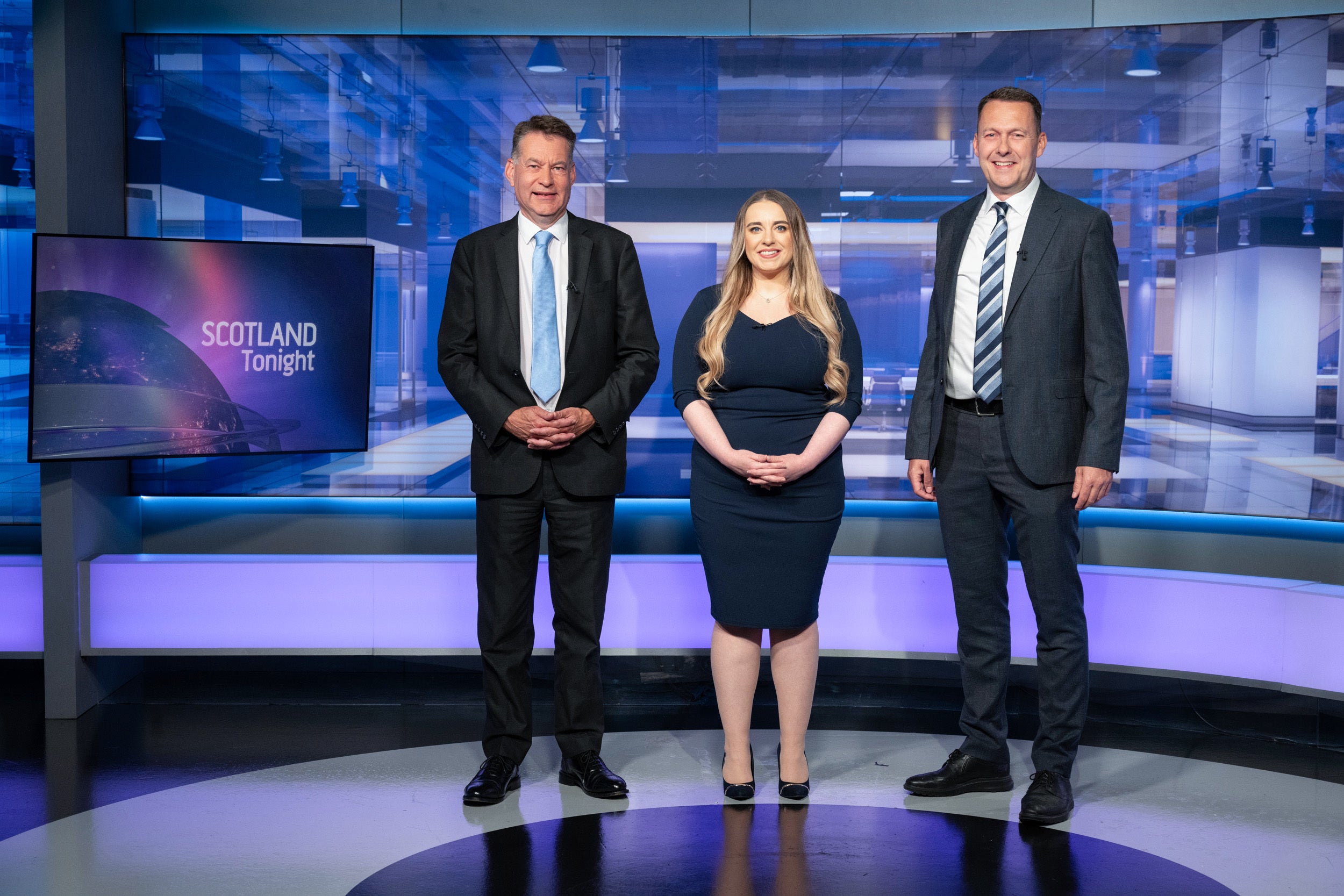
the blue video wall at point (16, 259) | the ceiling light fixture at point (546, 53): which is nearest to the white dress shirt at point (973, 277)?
the ceiling light fixture at point (546, 53)

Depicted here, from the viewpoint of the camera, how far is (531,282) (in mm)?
3426

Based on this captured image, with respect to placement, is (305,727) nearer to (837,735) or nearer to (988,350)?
(837,735)

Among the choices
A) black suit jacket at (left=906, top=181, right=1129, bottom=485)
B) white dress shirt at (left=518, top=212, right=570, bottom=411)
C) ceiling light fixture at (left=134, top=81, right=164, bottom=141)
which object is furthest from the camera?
ceiling light fixture at (left=134, top=81, right=164, bottom=141)

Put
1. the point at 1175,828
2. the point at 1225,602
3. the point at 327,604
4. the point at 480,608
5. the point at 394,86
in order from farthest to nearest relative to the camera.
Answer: the point at 394,86, the point at 327,604, the point at 1225,602, the point at 480,608, the point at 1175,828

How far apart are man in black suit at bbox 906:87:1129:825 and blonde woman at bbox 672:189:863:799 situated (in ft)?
1.07

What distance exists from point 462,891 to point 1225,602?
2.77 meters

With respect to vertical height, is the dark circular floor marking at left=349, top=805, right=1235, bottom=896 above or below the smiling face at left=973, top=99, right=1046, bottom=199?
below

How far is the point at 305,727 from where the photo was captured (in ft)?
14.0

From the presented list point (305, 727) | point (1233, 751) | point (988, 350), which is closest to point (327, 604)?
point (305, 727)

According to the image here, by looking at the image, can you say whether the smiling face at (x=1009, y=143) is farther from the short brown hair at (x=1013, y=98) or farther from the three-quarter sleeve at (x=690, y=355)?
the three-quarter sleeve at (x=690, y=355)

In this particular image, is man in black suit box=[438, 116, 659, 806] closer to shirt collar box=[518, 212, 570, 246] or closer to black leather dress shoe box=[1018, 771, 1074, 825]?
shirt collar box=[518, 212, 570, 246]

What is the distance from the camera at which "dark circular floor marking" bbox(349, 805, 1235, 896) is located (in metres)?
2.79

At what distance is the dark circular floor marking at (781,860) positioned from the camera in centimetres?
279

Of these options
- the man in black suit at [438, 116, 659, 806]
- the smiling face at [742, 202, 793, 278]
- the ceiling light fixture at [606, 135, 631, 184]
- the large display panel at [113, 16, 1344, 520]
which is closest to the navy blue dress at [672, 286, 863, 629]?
the smiling face at [742, 202, 793, 278]
